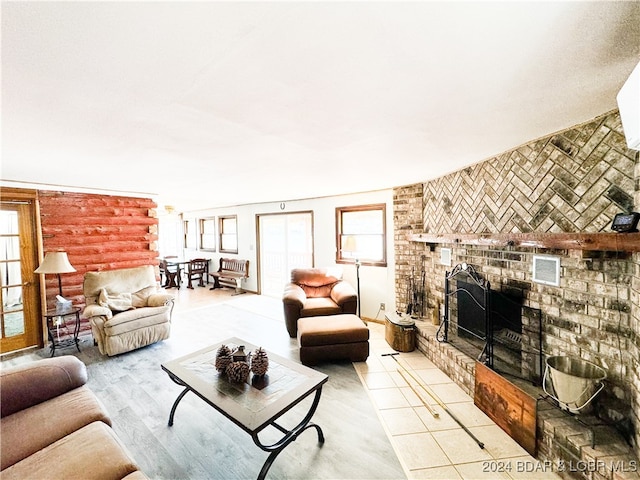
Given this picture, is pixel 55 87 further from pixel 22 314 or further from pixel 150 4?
pixel 22 314

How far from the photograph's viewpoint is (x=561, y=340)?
6.50 feet

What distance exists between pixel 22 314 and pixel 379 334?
5.09m

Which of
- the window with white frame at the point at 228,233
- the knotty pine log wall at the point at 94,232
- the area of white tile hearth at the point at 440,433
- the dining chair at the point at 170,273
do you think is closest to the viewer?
the area of white tile hearth at the point at 440,433

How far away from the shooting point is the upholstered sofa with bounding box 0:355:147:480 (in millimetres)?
1263

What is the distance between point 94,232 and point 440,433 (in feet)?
18.0

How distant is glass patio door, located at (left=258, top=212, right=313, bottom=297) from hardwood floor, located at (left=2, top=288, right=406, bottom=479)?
8.66 ft

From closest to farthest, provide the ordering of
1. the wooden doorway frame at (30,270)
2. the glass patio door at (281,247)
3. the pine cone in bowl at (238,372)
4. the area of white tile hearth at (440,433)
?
the area of white tile hearth at (440,433) → the pine cone in bowl at (238,372) → the wooden doorway frame at (30,270) → the glass patio door at (281,247)

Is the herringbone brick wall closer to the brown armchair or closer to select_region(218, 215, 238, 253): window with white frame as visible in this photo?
the brown armchair

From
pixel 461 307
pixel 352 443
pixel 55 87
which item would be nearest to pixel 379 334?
pixel 461 307

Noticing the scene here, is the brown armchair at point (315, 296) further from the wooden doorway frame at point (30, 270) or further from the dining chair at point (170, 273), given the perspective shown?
the dining chair at point (170, 273)

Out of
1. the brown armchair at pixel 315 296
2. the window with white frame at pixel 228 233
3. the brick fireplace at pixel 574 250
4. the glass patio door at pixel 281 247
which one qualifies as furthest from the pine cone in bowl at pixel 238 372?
the window with white frame at pixel 228 233

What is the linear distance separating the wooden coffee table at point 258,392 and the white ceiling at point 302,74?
175 cm

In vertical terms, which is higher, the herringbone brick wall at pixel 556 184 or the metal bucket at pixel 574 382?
the herringbone brick wall at pixel 556 184

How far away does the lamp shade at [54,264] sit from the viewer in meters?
3.48
